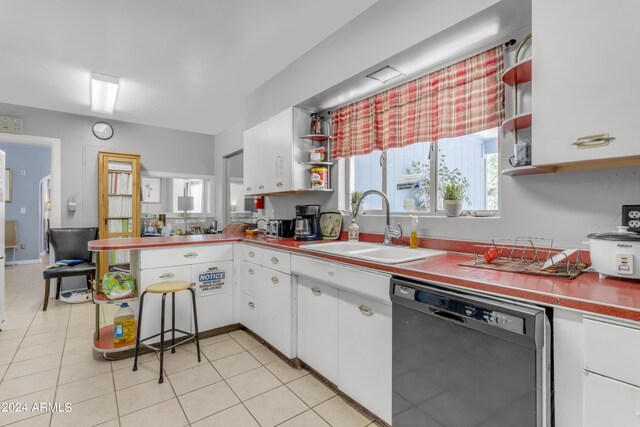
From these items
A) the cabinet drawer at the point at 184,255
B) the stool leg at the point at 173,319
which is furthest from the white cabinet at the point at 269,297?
the stool leg at the point at 173,319

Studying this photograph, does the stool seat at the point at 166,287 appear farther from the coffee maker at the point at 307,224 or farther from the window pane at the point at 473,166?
the window pane at the point at 473,166

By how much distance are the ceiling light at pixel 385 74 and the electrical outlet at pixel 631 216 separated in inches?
57.6

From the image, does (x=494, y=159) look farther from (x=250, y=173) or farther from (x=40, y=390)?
(x=40, y=390)

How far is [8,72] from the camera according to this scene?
3.11 meters

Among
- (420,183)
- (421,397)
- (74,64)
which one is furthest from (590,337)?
(74,64)

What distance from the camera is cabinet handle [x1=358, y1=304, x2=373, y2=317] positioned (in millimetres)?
1612

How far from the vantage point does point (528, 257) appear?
1.54 meters

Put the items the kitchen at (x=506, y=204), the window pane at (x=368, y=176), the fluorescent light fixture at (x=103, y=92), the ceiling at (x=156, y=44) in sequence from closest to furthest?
the kitchen at (x=506, y=204) → the ceiling at (x=156, y=44) → the window pane at (x=368, y=176) → the fluorescent light fixture at (x=103, y=92)

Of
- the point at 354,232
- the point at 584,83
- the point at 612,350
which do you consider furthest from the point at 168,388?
the point at 584,83

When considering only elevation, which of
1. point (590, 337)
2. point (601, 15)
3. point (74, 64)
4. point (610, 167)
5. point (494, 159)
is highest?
point (74, 64)

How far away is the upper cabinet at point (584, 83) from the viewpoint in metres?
1.05

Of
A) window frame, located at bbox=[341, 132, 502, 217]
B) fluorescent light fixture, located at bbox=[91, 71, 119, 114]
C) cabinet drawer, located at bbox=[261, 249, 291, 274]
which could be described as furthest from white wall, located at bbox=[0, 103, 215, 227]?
window frame, located at bbox=[341, 132, 502, 217]

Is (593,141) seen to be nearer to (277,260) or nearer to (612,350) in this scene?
(612,350)

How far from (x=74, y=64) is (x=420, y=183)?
339 cm
